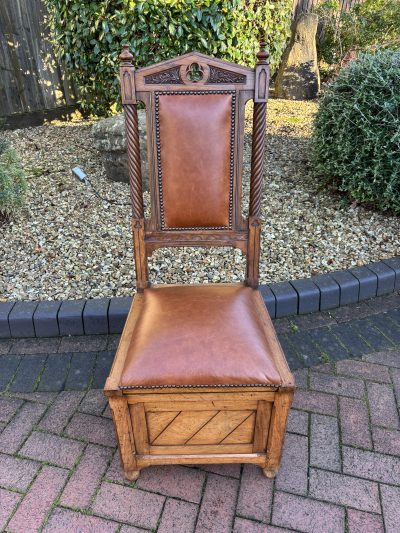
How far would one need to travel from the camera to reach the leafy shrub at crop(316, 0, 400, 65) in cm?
605

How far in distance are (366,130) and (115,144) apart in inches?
69.7

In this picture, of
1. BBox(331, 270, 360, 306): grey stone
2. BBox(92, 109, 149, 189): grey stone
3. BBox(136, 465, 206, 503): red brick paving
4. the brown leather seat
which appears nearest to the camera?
the brown leather seat

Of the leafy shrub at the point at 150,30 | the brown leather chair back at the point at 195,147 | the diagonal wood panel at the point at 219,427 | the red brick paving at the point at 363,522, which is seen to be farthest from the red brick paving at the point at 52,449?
the leafy shrub at the point at 150,30

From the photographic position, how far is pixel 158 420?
160 cm

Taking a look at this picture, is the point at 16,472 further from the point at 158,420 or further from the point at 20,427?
the point at 158,420

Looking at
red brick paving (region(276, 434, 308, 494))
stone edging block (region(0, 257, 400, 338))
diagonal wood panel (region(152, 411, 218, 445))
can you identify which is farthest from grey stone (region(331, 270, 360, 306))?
diagonal wood panel (region(152, 411, 218, 445))

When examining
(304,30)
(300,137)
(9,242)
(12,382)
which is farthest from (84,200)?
(304,30)

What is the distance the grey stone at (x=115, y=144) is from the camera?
10.9 feet

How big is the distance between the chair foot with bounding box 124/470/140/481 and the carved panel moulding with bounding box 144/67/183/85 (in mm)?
1456

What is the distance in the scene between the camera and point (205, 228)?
184 centimetres

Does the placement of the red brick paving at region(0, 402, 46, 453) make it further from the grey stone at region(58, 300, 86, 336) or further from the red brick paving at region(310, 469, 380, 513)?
the red brick paving at region(310, 469, 380, 513)

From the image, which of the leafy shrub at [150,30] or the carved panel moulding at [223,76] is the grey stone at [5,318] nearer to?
the carved panel moulding at [223,76]

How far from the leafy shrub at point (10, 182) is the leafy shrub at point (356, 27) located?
15.9ft

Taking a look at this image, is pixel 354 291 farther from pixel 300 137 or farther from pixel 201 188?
pixel 300 137
